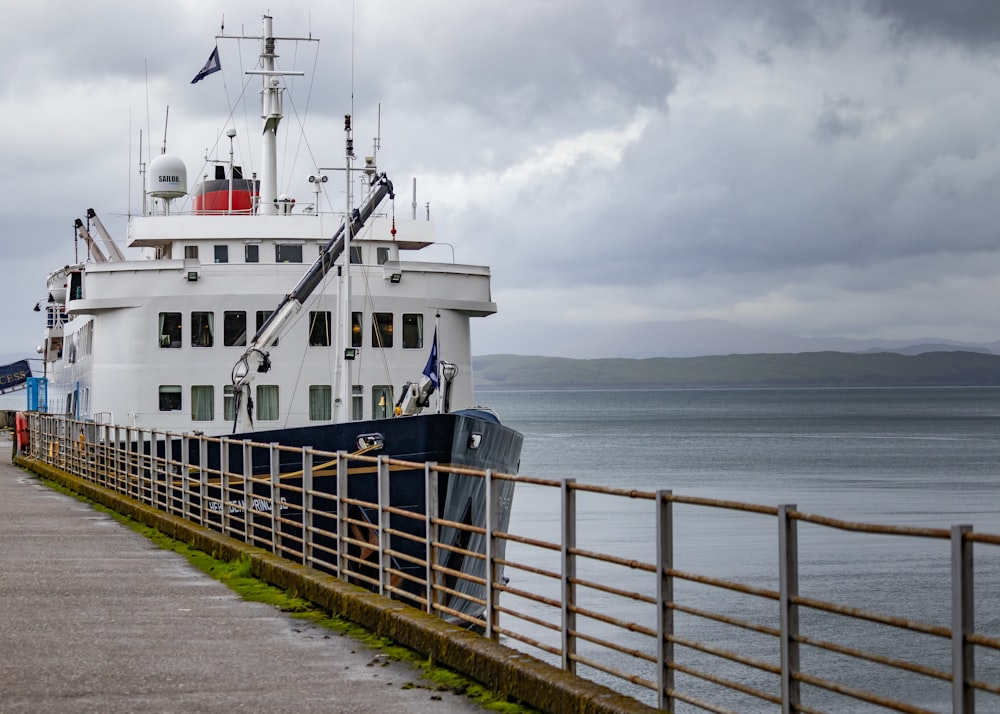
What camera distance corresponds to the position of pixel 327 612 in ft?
32.9

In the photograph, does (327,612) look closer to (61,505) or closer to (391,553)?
(391,553)

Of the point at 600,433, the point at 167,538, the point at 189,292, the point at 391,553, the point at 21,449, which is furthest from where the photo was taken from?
the point at 600,433

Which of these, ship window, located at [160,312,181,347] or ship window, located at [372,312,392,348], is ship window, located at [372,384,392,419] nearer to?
ship window, located at [372,312,392,348]

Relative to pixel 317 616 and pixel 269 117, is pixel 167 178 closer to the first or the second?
pixel 269 117

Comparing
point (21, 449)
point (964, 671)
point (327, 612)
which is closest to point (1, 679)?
point (327, 612)

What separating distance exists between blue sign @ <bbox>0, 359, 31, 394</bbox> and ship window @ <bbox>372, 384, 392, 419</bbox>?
61.0 meters

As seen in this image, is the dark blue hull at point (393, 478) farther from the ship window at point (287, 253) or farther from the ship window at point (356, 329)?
the ship window at point (287, 253)

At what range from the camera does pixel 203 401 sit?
24.1 meters

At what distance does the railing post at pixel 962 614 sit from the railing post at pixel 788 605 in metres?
0.88

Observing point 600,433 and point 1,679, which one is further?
point 600,433

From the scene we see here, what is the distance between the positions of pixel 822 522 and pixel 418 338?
A: 19552 mm

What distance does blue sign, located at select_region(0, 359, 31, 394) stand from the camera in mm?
79750

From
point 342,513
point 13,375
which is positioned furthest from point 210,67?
point 13,375

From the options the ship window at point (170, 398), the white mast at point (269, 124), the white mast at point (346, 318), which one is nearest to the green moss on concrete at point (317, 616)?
the white mast at point (346, 318)
